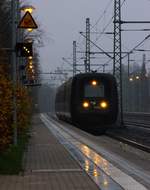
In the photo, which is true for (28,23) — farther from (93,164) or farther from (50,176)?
(50,176)

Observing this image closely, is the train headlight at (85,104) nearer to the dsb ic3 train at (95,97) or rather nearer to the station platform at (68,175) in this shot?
the dsb ic3 train at (95,97)

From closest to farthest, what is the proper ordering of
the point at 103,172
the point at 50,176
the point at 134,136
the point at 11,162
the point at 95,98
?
the point at 50,176 → the point at 103,172 → the point at 11,162 → the point at 134,136 → the point at 95,98

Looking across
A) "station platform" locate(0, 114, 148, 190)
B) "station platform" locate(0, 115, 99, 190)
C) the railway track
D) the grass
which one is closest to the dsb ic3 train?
the railway track

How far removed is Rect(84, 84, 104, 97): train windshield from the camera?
41469mm

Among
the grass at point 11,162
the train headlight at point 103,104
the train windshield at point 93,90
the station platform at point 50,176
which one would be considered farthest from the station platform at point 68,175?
the train windshield at point 93,90

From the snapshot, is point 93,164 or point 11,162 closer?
point 11,162

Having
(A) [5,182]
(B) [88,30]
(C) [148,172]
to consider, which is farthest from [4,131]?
(B) [88,30]

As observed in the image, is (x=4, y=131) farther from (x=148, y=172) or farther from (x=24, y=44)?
(x=24, y=44)

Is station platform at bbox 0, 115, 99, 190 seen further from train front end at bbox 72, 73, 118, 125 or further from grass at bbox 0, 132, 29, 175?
train front end at bbox 72, 73, 118, 125

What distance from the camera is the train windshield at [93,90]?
41.5 meters

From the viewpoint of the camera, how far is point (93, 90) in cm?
4172

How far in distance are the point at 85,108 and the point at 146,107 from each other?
232 feet

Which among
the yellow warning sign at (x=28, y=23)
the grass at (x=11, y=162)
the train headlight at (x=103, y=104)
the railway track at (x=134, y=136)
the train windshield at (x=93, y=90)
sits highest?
the yellow warning sign at (x=28, y=23)

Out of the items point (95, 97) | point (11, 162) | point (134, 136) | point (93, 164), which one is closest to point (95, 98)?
point (95, 97)
